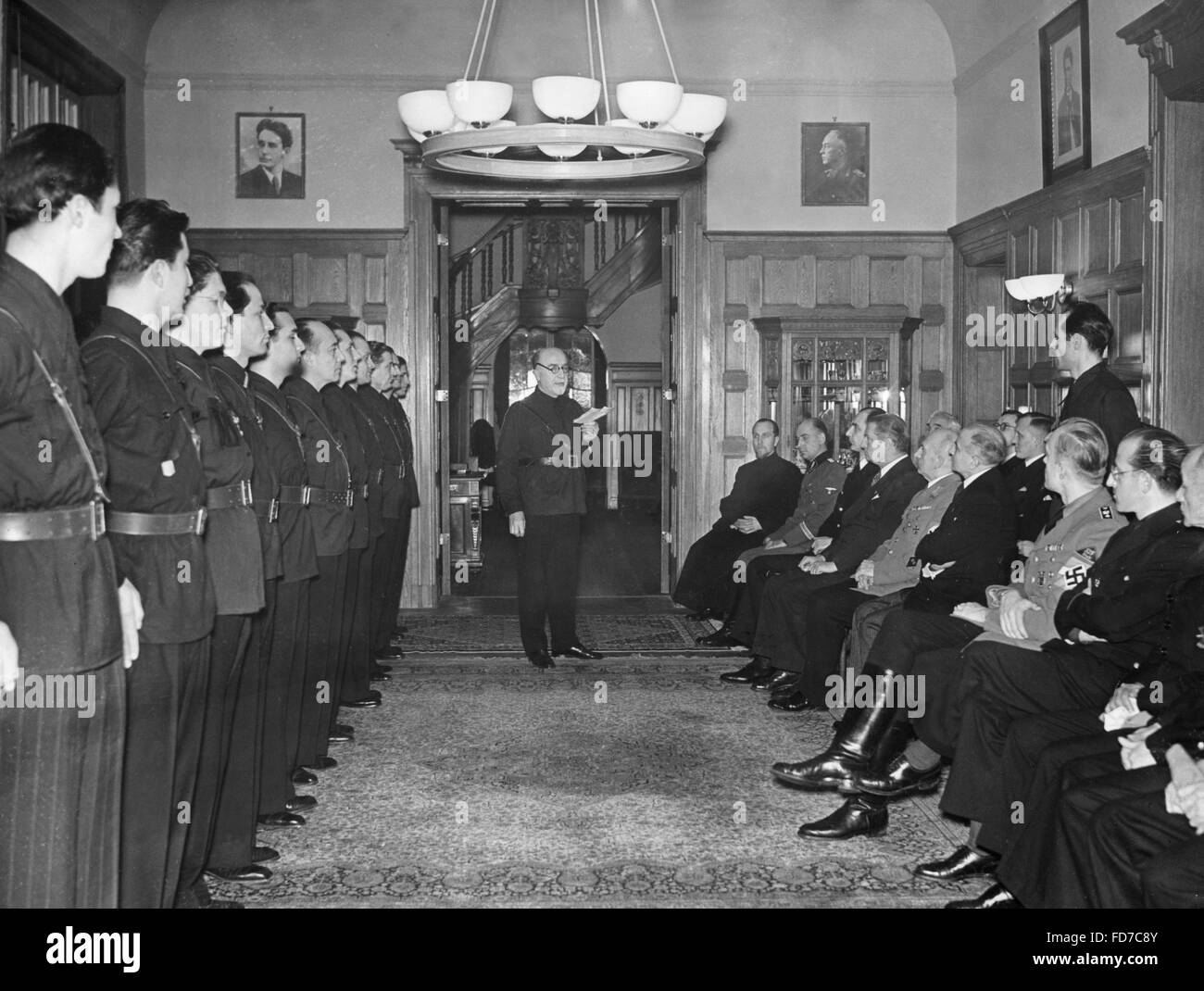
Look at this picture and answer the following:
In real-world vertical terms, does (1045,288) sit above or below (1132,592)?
above

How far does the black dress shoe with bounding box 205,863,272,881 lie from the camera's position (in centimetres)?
372

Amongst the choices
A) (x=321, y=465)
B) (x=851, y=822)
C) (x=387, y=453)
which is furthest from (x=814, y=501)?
(x=321, y=465)

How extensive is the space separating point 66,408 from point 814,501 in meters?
5.54

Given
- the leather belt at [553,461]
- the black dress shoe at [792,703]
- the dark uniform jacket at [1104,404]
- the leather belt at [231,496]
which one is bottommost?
the black dress shoe at [792,703]

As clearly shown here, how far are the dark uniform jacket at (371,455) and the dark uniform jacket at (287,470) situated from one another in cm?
147

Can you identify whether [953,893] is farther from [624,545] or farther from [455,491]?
[624,545]

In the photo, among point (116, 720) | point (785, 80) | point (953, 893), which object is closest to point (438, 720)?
point (953, 893)

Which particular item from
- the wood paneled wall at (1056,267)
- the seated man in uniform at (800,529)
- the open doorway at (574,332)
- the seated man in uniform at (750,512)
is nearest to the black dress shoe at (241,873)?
the seated man in uniform at (800,529)

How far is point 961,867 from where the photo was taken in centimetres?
376

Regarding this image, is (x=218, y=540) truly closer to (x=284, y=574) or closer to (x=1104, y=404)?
(x=284, y=574)

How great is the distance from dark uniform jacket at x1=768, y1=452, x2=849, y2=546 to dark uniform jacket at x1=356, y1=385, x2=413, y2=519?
92.4 inches

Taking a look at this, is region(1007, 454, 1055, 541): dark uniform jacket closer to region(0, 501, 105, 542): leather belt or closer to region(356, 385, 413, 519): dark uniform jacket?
region(356, 385, 413, 519): dark uniform jacket

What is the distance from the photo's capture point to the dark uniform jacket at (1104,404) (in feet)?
17.3

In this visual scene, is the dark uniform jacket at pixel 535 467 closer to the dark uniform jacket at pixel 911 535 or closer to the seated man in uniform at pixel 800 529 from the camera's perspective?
the seated man in uniform at pixel 800 529
